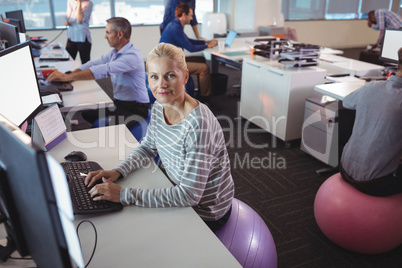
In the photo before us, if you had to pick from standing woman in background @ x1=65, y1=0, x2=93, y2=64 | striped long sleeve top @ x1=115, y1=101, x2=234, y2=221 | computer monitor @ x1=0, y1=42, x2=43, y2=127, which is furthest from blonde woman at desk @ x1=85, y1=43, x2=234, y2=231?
standing woman in background @ x1=65, y1=0, x2=93, y2=64

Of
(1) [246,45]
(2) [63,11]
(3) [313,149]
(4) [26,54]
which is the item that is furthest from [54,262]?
(2) [63,11]

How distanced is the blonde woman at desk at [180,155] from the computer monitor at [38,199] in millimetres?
539

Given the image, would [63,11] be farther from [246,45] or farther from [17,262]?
[17,262]

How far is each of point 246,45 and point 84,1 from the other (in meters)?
2.29

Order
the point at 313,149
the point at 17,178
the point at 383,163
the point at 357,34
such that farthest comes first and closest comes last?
the point at 357,34 < the point at 313,149 < the point at 383,163 < the point at 17,178

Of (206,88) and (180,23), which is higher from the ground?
(180,23)

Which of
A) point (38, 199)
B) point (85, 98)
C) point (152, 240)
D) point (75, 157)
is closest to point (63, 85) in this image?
point (85, 98)

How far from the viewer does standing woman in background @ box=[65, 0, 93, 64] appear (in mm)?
4734

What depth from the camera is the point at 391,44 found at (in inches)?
119

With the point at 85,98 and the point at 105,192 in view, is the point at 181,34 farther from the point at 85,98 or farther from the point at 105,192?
the point at 105,192

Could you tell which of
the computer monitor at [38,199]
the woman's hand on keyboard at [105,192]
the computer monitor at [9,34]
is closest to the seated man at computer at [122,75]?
the computer monitor at [9,34]

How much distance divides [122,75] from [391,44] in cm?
234

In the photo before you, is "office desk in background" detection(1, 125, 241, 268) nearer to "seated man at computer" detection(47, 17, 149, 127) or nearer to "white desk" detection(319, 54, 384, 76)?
"seated man at computer" detection(47, 17, 149, 127)

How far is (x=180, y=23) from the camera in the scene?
13.5 ft
